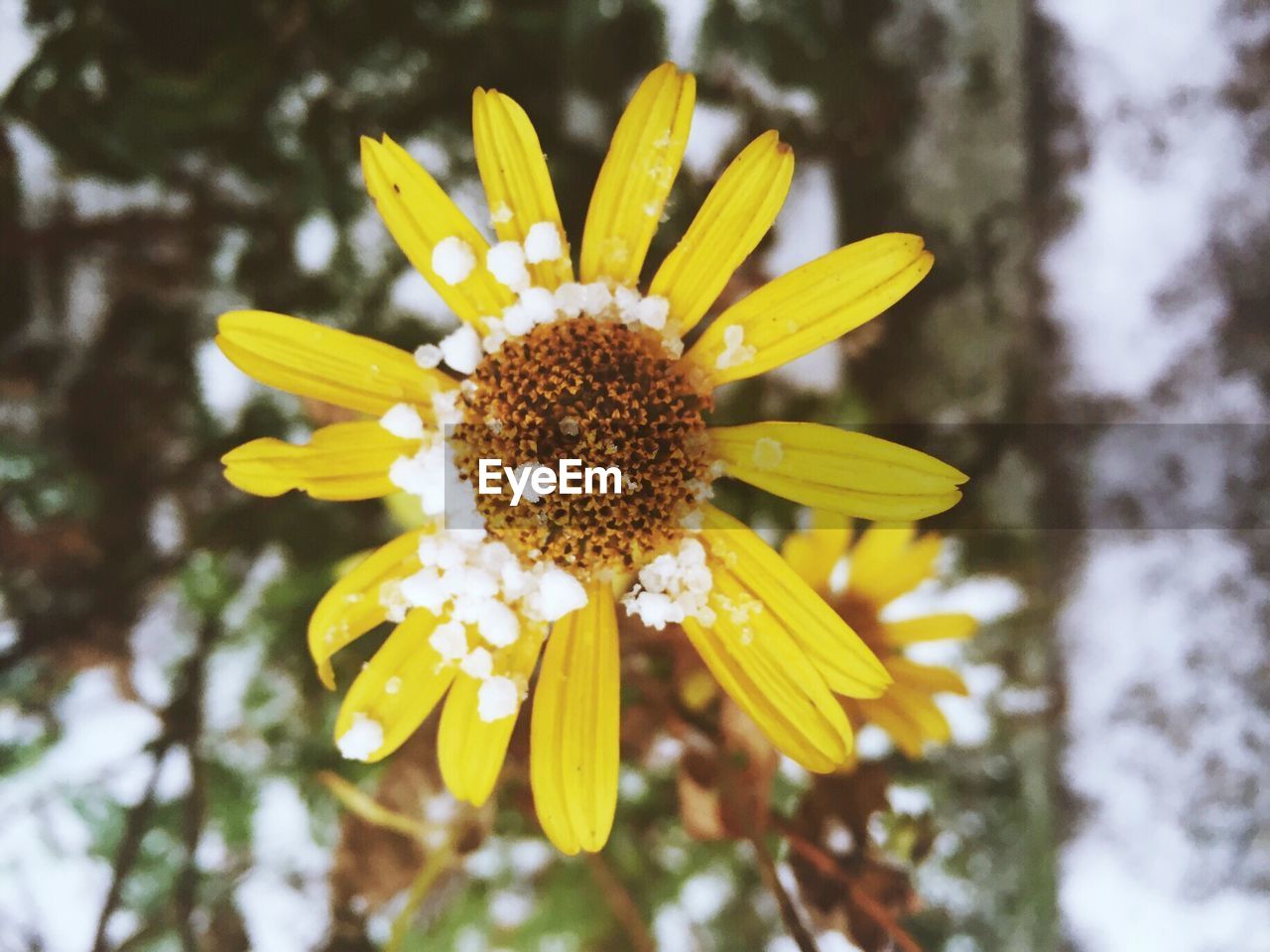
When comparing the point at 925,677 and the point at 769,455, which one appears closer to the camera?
the point at 769,455

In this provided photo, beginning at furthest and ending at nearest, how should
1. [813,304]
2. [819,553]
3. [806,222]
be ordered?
[806,222]
[819,553]
[813,304]

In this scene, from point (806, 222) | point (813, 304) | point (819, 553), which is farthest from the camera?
point (806, 222)

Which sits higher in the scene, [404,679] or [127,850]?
[404,679]

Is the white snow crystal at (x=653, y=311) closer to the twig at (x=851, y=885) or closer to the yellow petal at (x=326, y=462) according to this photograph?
the yellow petal at (x=326, y=462)

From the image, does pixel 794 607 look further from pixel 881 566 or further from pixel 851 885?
pixel 851 885

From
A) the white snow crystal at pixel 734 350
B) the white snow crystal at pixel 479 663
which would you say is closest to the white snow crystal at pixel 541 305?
the white snow crystal at pixel 734 350

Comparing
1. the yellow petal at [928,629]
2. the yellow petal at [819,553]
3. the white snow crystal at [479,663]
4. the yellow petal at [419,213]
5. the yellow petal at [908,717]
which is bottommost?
the yellow petal at [908,717]

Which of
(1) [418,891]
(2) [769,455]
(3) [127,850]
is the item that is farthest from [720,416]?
(3) [127,850]
